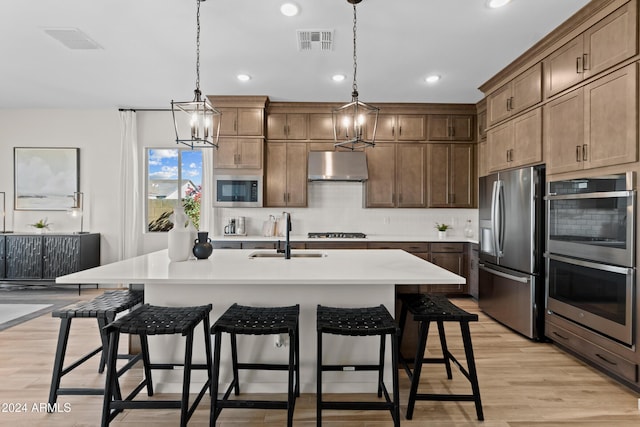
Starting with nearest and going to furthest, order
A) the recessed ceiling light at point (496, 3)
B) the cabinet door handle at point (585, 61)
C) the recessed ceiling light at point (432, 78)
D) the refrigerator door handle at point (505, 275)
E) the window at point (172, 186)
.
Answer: the recessed ceiling light at point (496, 3) → the cabinet door handle at point (585, 61) → the refrigerator door handle at point (505, 275) → the recessed ceiling light at point (432, 78) → the window at point (172, 186)

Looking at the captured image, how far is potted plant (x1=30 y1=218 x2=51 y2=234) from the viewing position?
5316mm

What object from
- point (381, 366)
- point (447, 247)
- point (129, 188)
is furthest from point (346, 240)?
point (129, 188)

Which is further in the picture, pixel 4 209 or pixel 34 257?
pixel 4 209

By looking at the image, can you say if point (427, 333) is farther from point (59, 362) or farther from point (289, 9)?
point (289, 9)

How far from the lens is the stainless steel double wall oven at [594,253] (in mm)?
2348

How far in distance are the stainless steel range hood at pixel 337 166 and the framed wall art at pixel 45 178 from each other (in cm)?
379

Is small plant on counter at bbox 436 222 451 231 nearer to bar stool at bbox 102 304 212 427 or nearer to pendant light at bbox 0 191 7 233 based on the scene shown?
bar stool at bbox 102 304 212 427

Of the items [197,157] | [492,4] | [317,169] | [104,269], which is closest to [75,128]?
[197,157]

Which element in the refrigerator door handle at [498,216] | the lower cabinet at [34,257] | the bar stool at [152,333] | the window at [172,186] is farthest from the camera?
the window at [172,186]

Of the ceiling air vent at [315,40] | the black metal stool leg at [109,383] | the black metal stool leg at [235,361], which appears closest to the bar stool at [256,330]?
the black metal stool leg at [235,361]

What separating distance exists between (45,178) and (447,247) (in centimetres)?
617

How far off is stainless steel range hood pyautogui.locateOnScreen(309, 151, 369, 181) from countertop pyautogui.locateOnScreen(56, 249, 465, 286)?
2.31 meters

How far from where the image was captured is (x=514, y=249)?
350 cm

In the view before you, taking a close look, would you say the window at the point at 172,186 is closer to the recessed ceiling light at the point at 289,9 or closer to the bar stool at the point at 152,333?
the recessed ceiling light at the point at 289,9
